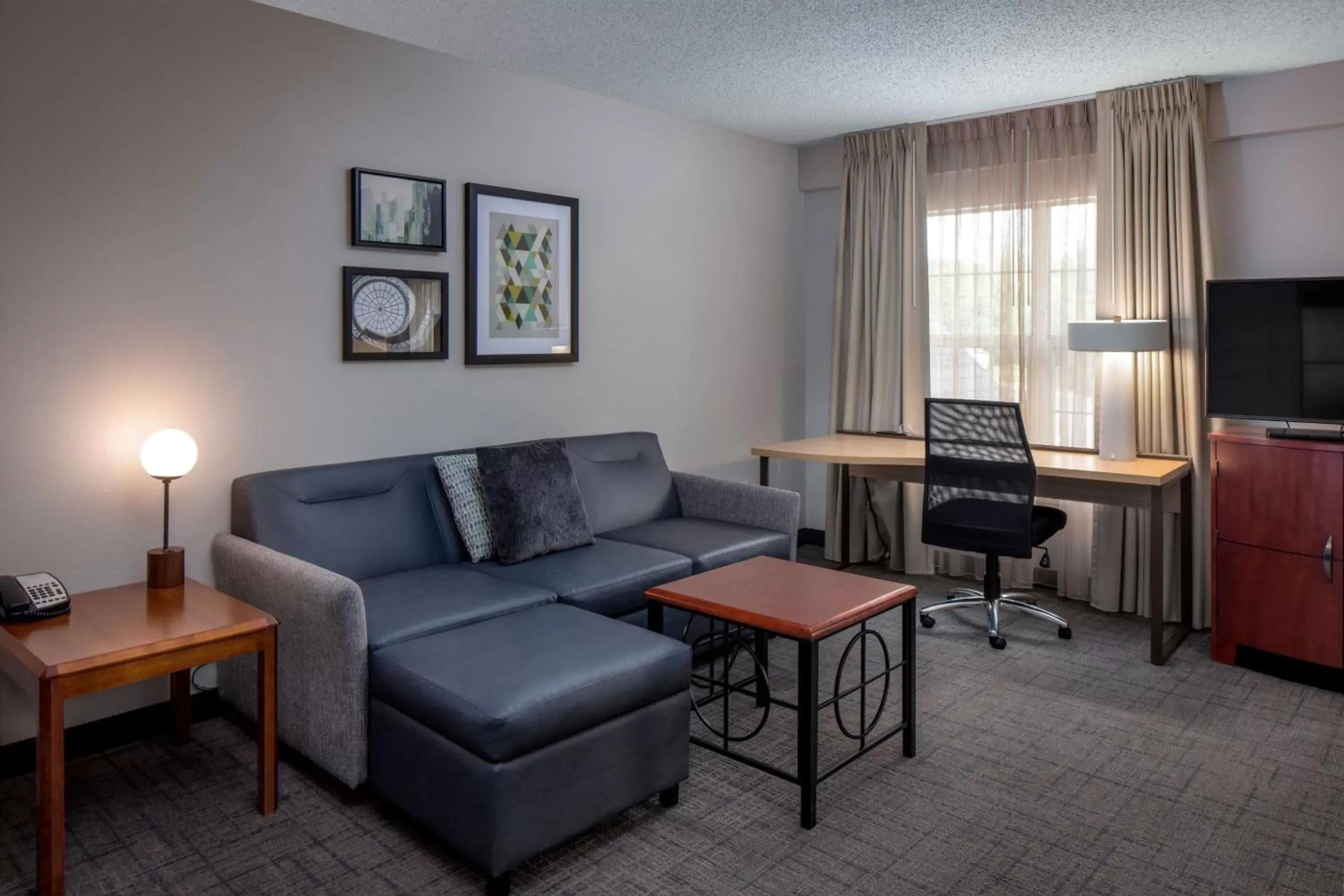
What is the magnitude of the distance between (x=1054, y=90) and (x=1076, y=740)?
287 cm

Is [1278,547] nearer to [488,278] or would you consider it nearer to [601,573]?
[601,573]

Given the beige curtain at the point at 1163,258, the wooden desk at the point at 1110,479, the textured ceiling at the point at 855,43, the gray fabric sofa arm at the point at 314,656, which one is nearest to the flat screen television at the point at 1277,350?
the beige curtain at the point at 1163,258

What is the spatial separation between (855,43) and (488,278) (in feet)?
5.62

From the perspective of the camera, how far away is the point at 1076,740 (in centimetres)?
299

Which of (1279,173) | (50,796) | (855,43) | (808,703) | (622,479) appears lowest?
(50,796)

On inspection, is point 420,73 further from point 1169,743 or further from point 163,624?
point 1169,743

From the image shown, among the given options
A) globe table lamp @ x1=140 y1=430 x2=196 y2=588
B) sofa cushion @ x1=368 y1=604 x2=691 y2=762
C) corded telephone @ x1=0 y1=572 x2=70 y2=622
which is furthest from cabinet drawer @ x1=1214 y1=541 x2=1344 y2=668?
corded telephone @ x1=0 y1=572 x2=70 y2=622

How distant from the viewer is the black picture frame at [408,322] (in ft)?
11.1

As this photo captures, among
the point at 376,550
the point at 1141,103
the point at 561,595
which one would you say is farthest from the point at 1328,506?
the point at 376,550

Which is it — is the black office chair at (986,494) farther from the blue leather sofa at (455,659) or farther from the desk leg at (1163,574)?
the blue leather sofa at (455,659)

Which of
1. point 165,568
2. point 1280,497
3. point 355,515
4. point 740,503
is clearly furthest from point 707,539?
point 1280,497

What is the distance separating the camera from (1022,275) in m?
4.64

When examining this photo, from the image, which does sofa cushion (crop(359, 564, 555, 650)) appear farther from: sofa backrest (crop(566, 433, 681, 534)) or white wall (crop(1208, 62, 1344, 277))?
white wall (crop(1208, 62, 1344, 277))

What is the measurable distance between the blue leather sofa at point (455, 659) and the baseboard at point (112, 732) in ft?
0.38
